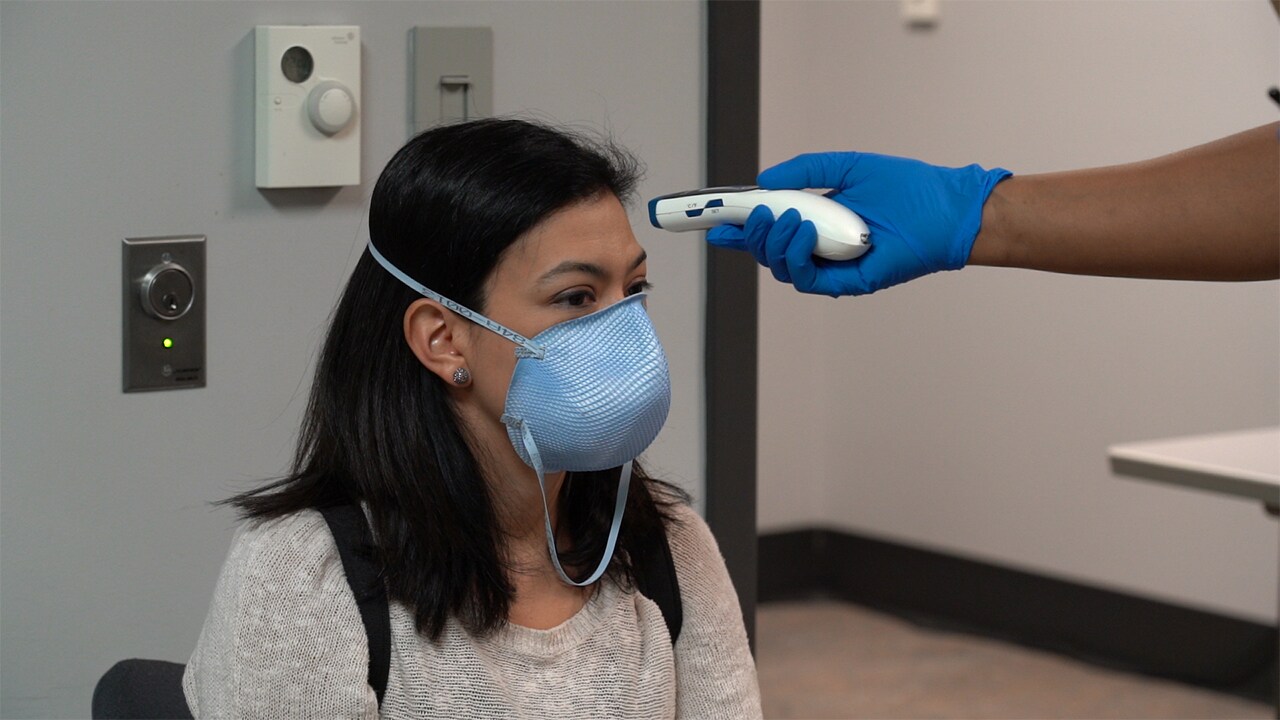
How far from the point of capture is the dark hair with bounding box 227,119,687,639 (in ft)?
4.52

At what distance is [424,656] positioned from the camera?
1345 mm

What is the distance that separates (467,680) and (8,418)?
0.61 metres

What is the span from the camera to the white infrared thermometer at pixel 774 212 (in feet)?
4.39

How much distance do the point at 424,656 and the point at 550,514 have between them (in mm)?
233

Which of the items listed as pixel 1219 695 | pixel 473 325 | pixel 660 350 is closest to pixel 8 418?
pixel 473 325

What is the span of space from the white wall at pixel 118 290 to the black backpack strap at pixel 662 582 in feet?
1.62

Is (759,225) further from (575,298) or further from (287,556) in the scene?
(287,556)

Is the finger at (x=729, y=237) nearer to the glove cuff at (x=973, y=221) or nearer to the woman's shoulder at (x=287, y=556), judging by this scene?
the glove cuff at (x=973, y=221)

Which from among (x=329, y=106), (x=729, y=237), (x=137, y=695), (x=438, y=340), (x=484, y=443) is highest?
(x=329, y=106)

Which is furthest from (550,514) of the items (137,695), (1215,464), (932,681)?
(932,681)

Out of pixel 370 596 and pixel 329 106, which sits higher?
pixel 329 106

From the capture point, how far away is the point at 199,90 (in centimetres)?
160

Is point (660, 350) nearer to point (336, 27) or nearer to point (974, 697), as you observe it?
point (336, 27)

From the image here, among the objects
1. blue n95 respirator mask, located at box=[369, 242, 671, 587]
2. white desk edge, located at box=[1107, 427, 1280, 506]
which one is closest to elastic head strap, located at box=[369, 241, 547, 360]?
blue n95 respirator mask, located at box=[369, 242, 671, 587]
